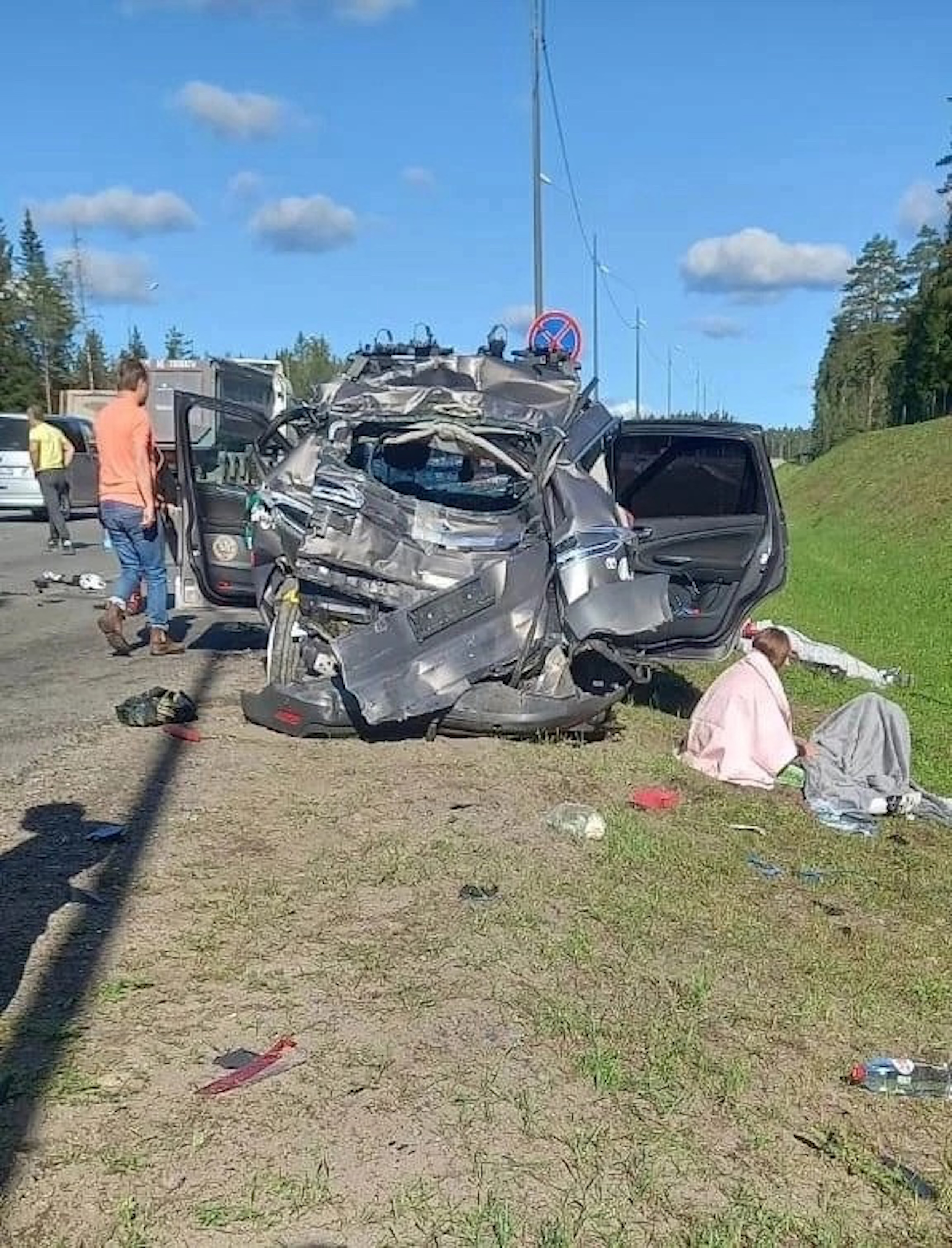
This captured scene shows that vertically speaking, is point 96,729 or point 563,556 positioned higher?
point 563,556

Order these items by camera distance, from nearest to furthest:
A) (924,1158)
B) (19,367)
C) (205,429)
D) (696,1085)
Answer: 1. (924,1158)
2. (696,1085)
3. (205,429)
4. (19,367)

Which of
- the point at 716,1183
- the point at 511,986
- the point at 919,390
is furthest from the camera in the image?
the point at 919,390

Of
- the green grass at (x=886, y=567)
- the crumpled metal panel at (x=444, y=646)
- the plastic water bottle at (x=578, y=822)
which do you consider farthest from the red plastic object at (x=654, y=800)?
the green grass at (x=886, y=567)

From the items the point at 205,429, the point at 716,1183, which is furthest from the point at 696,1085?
the point at 205,429

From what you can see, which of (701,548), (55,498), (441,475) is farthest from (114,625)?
(55,498)

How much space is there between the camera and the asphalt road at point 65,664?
286 inches

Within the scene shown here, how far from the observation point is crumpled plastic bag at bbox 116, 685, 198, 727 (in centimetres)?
750

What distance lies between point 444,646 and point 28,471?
727 inches

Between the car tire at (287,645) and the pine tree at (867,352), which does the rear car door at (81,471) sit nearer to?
the car tire at (287,645)

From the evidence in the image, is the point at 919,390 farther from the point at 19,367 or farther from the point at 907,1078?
the point at 907,1078

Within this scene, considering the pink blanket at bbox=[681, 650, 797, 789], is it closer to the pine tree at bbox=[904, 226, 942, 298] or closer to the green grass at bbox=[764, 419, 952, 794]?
the green grass at bbox=[764, 419, 952, 794]

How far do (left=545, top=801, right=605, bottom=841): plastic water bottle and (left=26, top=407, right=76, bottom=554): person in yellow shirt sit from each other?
12852mm

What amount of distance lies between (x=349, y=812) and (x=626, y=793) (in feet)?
4.91

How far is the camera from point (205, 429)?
898 cm
